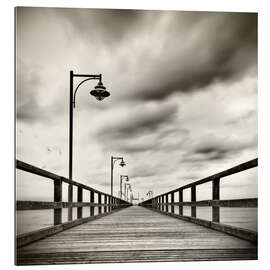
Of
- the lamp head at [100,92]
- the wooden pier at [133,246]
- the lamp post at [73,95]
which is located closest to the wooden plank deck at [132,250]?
the wooden pier at [133,246]

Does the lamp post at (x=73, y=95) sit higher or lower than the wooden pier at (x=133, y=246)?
higher

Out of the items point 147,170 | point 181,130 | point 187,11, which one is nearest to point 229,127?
point 181,130

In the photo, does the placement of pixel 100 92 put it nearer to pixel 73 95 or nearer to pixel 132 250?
pixel 73 95

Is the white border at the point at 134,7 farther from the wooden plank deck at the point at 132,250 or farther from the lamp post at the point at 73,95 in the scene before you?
the lamp post at the point at 73,95

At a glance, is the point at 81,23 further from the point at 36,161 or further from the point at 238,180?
the point at 238,180

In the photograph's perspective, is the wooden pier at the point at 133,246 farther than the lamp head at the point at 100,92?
No

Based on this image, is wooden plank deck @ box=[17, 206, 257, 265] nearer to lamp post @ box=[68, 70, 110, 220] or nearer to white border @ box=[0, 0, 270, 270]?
white border @ box=[0, 0, 270, 270]

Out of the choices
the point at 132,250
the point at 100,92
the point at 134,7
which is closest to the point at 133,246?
the point at 132,250

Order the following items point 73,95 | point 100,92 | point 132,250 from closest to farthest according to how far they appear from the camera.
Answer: point 132,250, point 100,92, point 73,95

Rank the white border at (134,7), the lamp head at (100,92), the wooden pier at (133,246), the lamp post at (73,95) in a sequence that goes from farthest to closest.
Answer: the lamp head at (100,92) < the lamp post at (73,95) < the white border at (134,7) < the wooden pier at (133,246)

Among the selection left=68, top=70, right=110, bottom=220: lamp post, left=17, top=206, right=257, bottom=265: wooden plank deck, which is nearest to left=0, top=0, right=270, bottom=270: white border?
left=17, top=206, right=257, bottom=265: wooden plank deck

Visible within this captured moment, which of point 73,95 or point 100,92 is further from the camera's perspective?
point 73,95

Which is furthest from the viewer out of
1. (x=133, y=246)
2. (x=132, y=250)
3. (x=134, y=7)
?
(x=134, y=7)

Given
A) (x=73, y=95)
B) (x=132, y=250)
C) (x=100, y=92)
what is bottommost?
(x=132, y=250)
